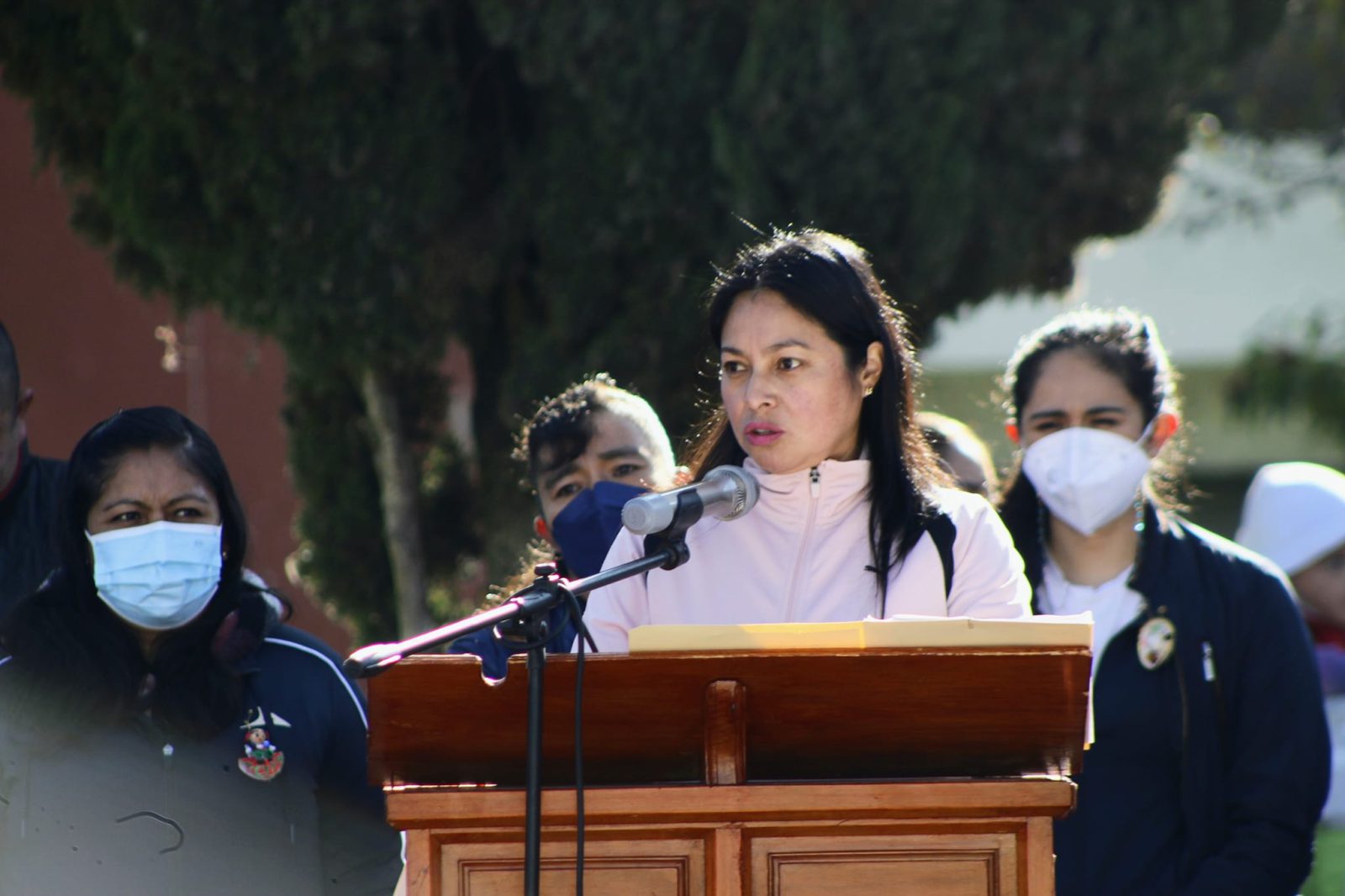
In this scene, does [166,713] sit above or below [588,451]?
below

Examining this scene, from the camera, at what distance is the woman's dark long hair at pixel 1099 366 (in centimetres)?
387

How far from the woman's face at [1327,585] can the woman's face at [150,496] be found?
311cm

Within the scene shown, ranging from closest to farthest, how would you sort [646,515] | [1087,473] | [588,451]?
[646,515] → [1087,473] → [588,451]

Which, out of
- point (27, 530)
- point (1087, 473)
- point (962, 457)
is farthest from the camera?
point (962, 457)

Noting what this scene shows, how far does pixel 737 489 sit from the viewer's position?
105 inches

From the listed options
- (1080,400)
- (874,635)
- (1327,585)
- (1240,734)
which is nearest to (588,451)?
(1080,400)

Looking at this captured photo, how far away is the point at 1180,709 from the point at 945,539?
3.10ft

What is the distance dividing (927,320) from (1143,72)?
4.67 ft

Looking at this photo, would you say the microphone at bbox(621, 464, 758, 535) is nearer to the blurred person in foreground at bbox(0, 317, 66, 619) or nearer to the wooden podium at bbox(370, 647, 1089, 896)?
the wooden podium at bbox(370, 647, 1089, 896)

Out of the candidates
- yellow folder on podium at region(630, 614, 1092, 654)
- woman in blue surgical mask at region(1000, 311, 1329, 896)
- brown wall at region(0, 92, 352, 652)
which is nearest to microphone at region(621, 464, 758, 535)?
yellow folder on podium at region(630, 614, 1092, 654)

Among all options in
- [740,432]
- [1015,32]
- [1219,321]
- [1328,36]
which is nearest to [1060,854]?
[740,432]

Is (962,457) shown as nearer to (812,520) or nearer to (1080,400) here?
(1080,400)

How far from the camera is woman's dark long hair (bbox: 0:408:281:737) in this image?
3383 millimetres

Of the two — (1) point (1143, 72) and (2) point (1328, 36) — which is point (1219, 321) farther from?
(1) point (1143, 72)
